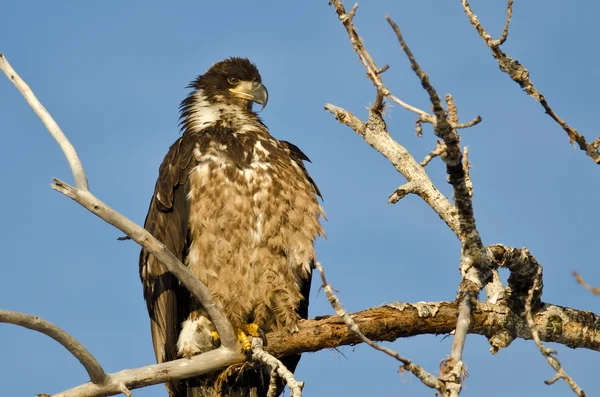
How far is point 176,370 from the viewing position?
5309 millimetres

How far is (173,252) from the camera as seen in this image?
638 centimetres

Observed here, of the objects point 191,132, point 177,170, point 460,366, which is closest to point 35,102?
point 177,170

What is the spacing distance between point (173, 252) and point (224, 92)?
6.16ft

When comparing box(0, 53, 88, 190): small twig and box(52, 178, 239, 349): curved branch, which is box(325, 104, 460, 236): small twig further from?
box(0, 53, 88, 190): small twig

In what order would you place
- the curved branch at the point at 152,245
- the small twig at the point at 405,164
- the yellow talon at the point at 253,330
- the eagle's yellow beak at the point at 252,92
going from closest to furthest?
1. the curved branch at the point at 152,245
2. the small twig at the point at 405,164
3. the yellow talon at the point at 253,330
4. the eagle's yellow beak at the point at 252,92

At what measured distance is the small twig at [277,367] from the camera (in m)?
4.89

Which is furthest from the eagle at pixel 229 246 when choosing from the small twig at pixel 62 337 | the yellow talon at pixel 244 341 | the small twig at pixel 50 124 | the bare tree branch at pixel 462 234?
the small twig at pixel 50 124

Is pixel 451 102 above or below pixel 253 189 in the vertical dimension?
below

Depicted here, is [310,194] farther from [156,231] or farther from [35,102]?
[35,102]

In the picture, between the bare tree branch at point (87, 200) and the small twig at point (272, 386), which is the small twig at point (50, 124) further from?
the small twig at point (272, 386)

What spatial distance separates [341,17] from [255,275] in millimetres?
2029

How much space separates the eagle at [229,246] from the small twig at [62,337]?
4.48 ft

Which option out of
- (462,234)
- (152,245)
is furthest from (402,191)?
(152,245)

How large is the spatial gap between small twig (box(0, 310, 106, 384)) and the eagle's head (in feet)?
9.74
